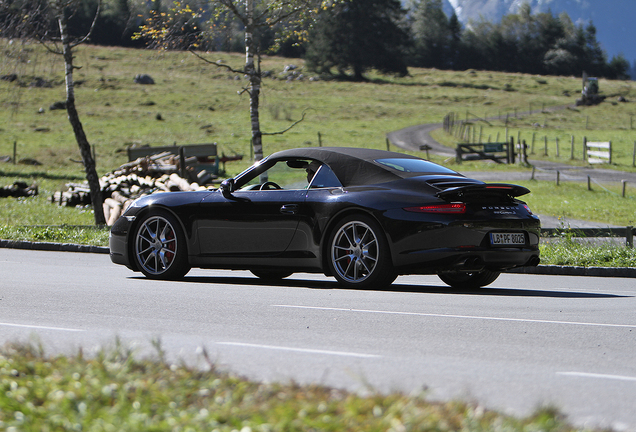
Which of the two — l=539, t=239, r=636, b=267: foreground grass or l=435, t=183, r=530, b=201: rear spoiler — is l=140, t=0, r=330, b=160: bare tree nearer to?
l=539, t=239, r=636, b=267: foreground grass

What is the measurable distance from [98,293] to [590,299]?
5.17 meters

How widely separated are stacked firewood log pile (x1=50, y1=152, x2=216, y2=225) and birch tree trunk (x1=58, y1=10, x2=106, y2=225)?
27.1 inches

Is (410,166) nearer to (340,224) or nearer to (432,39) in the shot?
(340,224)

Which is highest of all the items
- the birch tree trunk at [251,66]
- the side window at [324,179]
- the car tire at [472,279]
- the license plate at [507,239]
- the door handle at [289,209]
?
the birch tree trunk at [251,66]

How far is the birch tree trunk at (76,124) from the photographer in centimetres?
1944

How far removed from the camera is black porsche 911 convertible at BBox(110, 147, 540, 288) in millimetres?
8812

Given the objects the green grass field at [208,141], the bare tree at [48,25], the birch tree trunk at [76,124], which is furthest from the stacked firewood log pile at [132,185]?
the bare tree at [48,25]

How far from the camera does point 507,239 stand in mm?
9047

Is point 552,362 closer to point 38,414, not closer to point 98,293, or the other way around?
point 38,414

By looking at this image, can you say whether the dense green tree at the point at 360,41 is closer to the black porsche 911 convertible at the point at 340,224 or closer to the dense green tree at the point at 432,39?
the dense green tree at the point at 432,39

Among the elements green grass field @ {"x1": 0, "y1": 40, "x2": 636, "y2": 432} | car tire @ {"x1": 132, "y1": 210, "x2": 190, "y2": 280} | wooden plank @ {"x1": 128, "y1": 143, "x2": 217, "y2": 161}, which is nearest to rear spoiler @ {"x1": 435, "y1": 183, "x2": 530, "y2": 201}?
car tire @ {"x1": 132, "y1": 210, "x2": 190, "y2": 280}

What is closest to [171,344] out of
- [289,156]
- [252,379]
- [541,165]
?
[252,379]

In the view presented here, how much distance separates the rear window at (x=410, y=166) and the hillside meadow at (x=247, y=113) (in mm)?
10560

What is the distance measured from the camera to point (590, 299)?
896 cm
